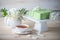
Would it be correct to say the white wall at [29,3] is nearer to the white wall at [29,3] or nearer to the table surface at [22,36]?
the white wall at [29,3]

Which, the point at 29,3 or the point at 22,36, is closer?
the point at 22,36

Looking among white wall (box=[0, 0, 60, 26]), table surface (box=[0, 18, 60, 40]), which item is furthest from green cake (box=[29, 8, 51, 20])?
white wall (box=[0, 0, 60, 26])

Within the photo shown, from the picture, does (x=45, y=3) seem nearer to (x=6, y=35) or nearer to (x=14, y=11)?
(x=14, y=11)

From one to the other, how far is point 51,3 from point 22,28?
89cm

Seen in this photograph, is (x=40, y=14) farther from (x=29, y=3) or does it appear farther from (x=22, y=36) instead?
(x=29, y=3)

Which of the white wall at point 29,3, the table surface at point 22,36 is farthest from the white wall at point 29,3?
the table surface at point 22,36

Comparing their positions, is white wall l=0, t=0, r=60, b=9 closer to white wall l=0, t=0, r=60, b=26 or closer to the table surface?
white wall l=0, t=0, r=60, b=26

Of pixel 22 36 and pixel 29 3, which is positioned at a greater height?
pixel 29 3

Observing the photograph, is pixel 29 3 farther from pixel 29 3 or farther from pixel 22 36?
pixel 22 36

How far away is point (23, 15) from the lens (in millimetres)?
1124

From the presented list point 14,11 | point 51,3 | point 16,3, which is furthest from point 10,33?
point 51,3

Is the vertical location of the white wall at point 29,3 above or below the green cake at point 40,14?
above

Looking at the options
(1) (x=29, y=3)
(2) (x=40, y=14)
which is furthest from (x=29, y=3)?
(2) (x=40, y=14)

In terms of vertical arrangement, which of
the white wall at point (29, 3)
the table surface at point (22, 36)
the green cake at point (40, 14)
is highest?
the white wall at point (29, 3)
